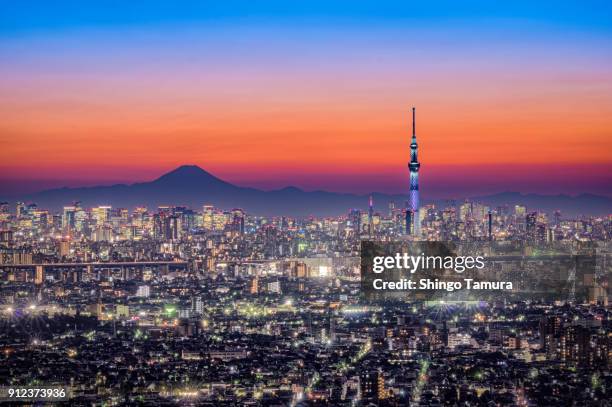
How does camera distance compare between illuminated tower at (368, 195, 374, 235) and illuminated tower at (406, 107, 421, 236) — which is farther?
illuminated tower at (368, 195, 374, 235)

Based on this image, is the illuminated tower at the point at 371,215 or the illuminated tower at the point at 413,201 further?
the illuminated tower at the point at 371,215

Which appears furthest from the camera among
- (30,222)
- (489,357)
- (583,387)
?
(30,222)

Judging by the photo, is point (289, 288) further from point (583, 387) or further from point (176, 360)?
point (583, 387)

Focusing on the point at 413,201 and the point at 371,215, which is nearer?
the point at 413,201

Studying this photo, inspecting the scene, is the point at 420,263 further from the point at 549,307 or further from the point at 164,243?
the point at 164,243

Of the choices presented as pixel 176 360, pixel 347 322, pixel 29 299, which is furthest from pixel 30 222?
pixel 176 360

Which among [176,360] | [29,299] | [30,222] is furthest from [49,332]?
[30,222]

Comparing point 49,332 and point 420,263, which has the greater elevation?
point 420,263

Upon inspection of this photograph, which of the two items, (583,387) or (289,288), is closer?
(583,387)

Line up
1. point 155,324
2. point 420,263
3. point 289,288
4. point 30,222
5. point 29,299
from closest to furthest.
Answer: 1. point 420,263
2. point 155,324
3. point 29,299
4. point 289,288
5. point 30,222
